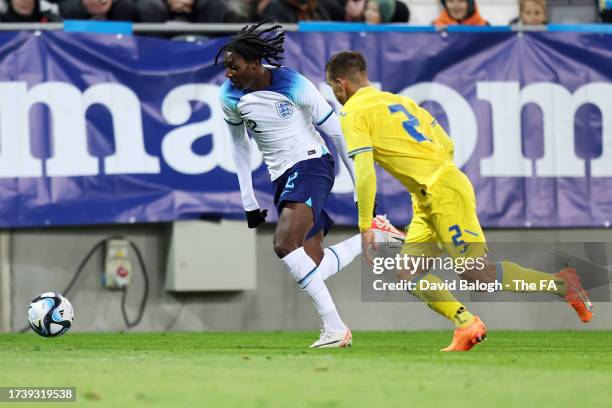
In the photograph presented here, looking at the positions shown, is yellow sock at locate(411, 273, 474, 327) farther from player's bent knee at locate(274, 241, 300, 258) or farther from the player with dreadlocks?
player's bent knee at locate(274, 241, 300, 258)

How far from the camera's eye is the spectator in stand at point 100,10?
13.2 meters

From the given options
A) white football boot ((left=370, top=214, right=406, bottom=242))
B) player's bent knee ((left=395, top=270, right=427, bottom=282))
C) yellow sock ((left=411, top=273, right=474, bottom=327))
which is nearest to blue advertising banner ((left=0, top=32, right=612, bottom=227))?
white football boot ((left=370, top=214, right=406, bottom=242))

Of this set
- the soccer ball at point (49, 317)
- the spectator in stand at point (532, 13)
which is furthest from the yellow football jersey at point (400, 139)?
the spectator in stand at point (532, 13)

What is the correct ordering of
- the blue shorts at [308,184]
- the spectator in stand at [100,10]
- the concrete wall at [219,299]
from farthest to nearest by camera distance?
the spectator in stand at [100,10], the concrete wall at [219,299], the blue shorts at [308,184]

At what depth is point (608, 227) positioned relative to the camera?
1365 cm

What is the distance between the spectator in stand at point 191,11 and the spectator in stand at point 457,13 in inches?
82.1

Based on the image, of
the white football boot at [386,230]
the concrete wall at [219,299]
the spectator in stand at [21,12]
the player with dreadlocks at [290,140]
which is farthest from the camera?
the spectator in stand at [21,12]

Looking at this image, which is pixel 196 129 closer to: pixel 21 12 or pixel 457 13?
pixel 21 12

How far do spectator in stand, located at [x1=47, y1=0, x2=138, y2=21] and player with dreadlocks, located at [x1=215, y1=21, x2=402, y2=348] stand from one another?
420 centimetres

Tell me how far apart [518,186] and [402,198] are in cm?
120

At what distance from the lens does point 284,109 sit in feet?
30.1

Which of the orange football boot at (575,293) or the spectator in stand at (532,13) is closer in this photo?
the orange football boot at (575,293)

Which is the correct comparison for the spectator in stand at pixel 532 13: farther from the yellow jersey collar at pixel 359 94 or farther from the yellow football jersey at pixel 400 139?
the yellow jersey collar at pixel 359 94

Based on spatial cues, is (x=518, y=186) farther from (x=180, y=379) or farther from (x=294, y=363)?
(x=180, y=379)
